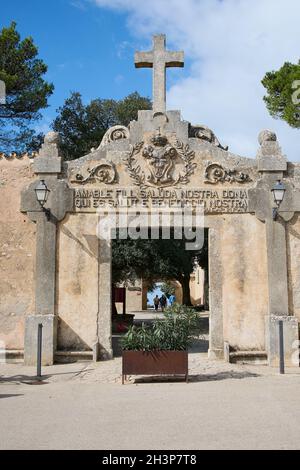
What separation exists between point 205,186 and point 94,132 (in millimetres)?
12707

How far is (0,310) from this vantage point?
958 centimetres

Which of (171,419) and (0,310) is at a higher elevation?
(0,310)

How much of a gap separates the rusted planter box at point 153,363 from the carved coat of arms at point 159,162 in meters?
3.83

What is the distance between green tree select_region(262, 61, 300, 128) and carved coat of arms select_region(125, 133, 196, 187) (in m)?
7.30

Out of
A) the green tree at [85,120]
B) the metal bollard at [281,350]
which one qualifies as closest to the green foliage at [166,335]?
the metal bollard at [281,350]

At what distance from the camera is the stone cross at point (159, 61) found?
10.3 metres

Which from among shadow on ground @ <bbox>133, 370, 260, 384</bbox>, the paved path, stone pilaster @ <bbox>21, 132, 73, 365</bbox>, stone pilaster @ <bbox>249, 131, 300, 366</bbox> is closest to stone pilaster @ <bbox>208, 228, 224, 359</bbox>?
the paved path

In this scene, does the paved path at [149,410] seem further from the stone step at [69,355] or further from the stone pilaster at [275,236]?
the stone pilaster at [275,236]

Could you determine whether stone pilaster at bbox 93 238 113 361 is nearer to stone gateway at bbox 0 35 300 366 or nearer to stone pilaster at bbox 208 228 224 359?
stone gateway at bbox 0 35 300 366

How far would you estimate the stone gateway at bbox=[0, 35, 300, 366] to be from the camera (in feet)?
31.1

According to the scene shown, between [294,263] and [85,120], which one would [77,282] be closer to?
[294,263]
